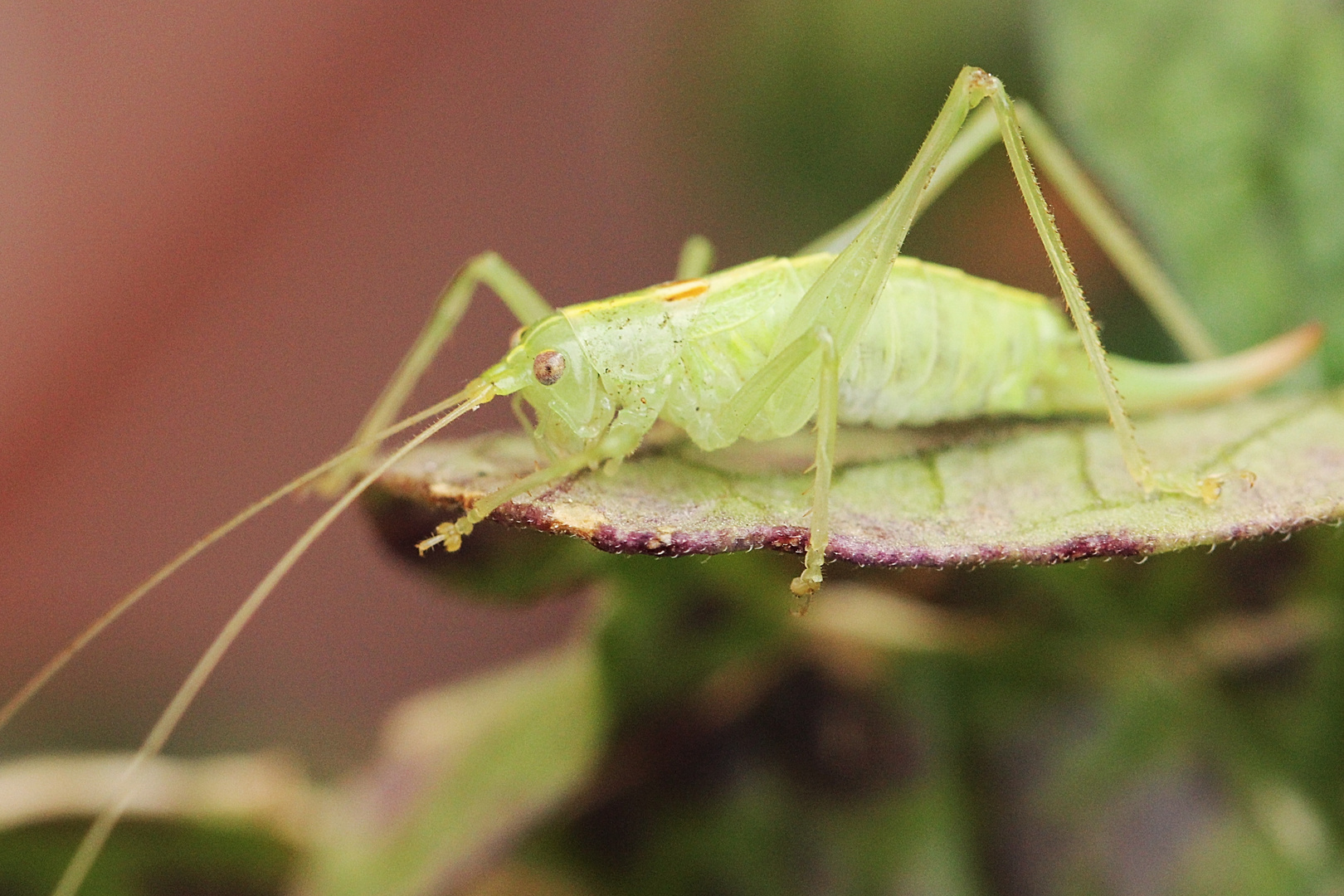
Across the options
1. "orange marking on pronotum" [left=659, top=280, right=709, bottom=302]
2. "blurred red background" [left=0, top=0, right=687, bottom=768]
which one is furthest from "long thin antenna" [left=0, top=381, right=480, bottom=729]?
"blurred red background" [left=0, top=0, right=687, bottom=768]

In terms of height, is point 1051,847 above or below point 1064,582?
below

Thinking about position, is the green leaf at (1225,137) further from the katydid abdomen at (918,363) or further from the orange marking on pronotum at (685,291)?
the orange marking on pronotum at (685,291)

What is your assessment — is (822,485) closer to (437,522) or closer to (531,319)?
(437,522)

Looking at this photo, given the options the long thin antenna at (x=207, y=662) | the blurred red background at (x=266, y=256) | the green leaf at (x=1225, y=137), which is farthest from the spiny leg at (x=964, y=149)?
the blurred red background at (x=266, y=256)

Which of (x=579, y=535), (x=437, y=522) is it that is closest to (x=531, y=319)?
(x=437, y=522)

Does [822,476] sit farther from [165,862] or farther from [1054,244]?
[165,862]

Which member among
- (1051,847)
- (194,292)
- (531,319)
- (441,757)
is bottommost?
(1051,847)
